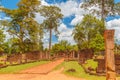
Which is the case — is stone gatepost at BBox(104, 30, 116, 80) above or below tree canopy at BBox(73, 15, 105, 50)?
below

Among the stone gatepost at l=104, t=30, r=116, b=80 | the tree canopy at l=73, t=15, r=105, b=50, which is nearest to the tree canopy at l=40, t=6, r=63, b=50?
the tree canopy at l=73, t=15, r=105, b=50

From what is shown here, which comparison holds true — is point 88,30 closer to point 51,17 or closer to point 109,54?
point 51,17

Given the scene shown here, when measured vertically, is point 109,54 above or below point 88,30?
below

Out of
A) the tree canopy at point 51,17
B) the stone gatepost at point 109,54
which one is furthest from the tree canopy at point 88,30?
the stone gatepost at point 109,54

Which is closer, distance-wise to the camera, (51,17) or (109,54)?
(109,54)

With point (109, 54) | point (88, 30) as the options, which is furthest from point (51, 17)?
point (109, 54)

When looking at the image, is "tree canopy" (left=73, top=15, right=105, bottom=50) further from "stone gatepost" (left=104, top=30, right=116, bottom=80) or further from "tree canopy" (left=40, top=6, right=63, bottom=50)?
"stone gatepost" (left=104, top=30, right=116, bottom=80)

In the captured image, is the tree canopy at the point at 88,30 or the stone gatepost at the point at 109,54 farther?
the tree canopy at the point at 88,30

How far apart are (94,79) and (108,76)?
233 inches

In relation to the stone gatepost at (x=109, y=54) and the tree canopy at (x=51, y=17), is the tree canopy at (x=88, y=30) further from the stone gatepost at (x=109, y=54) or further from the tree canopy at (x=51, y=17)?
the stone gatepost at (x=109, y=54)

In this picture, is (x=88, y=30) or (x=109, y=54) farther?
(x=88, y=30)

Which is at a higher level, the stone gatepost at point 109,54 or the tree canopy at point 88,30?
the tree canopy at point 88,30

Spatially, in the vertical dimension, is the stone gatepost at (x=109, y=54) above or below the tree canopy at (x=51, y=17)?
below

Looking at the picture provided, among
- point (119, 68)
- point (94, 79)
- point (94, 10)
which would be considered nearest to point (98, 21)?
point (94, 10)
